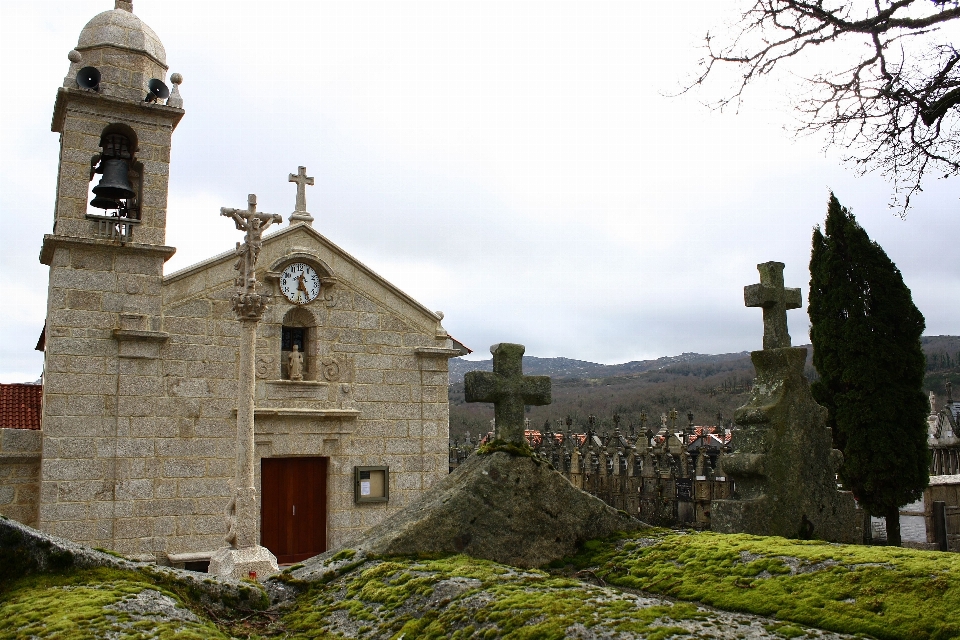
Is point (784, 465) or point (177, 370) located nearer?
point (784, 465)

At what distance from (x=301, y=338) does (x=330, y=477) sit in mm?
2631

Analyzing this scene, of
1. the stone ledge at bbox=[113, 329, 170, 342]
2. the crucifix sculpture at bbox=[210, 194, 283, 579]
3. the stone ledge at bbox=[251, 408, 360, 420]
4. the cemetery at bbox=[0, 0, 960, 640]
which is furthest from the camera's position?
the stone ledge at bbox=[251, 408, 360, 420]

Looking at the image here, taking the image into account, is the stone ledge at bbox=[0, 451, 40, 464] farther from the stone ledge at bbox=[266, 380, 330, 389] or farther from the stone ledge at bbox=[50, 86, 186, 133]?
the stone ledge at bbox=[50, 86, 186, 133]

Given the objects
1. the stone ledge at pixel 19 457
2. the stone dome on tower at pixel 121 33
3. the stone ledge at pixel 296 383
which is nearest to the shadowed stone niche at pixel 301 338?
the stone ledge at pixel 296 383

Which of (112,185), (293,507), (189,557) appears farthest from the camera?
(293,507)

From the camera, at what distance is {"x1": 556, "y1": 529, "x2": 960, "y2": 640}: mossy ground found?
8.40ft

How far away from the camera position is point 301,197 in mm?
14953

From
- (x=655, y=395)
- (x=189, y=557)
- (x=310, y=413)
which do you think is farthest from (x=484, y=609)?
(x=655, y=395)

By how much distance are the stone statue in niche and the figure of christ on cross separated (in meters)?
3.28

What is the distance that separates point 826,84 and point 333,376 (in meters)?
10.0

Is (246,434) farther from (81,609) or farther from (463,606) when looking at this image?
(463,606)

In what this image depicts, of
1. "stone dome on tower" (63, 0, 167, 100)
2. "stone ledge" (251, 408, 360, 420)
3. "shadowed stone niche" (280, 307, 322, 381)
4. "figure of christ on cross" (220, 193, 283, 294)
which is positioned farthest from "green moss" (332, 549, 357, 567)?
"stone dome on tower" (63, 0, 167, 100)

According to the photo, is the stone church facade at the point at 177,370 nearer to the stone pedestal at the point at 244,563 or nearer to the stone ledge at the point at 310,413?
the stone ledge at the point at 310,413

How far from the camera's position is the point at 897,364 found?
41.3ft
